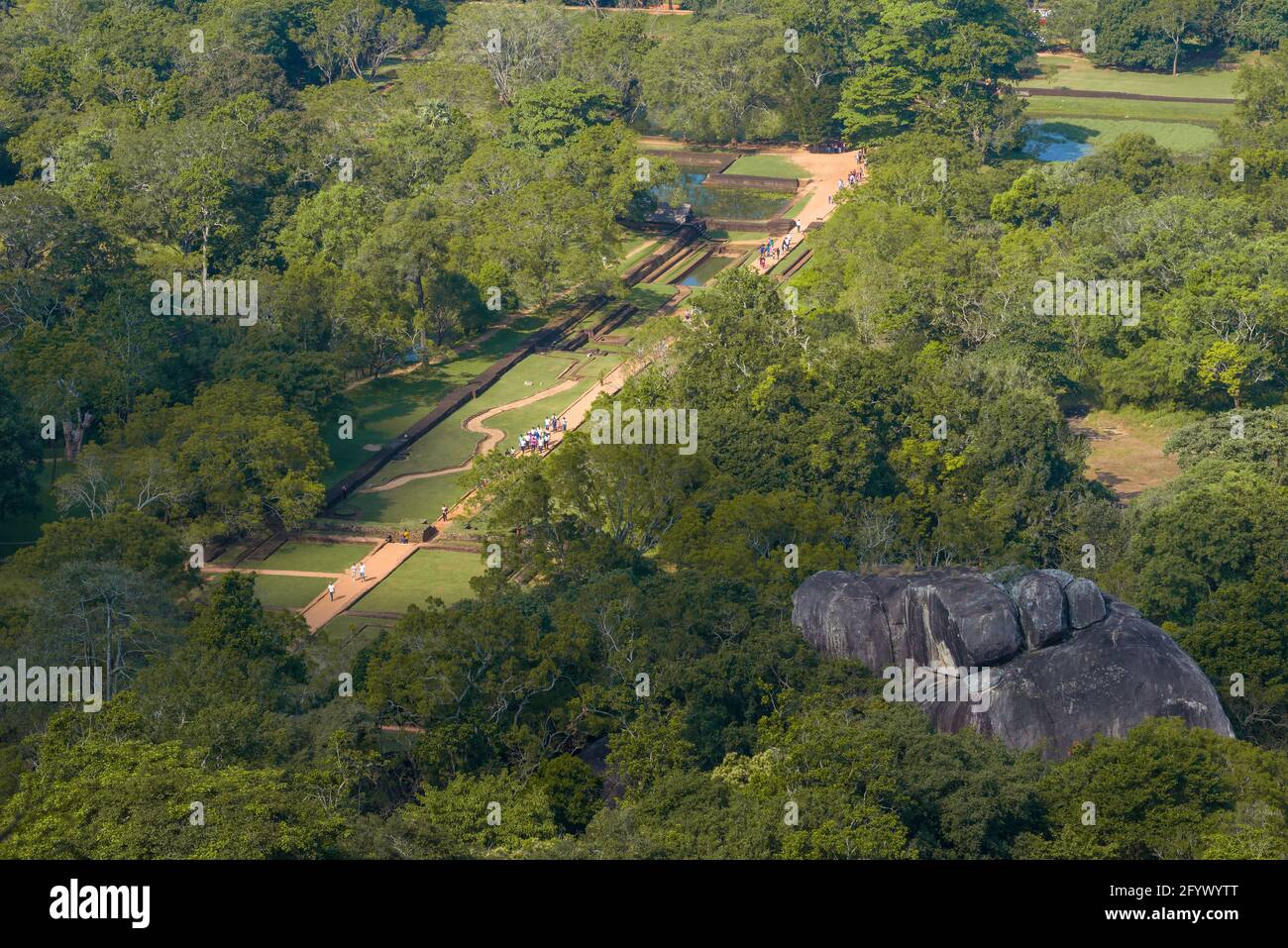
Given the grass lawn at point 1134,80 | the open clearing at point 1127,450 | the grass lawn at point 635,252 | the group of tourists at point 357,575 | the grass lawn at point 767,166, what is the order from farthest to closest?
the grass lawn at point 1134,80 → the grass lawn at point 767,166 → the grass lawn at point 635,252 → the open clearing at point 1127,450 → the group of tourists at point 357,575

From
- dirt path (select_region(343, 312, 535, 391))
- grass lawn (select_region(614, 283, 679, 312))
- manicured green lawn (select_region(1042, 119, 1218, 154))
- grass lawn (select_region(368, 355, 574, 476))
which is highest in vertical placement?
manicured green lawn (select_region(1042, 119, 1218, 154))

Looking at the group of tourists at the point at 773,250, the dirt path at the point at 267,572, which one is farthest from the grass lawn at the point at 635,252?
the dirt path at the point at 267,572

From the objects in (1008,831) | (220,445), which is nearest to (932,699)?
(1008,831)

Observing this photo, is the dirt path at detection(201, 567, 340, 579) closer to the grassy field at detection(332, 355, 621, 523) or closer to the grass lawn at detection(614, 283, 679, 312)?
the grassy field at detection(332, 355, 621, 523)

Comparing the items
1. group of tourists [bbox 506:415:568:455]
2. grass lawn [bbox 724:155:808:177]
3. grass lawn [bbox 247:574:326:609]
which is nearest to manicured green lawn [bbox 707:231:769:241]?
grass lawn [bbox 724:155:808:177]

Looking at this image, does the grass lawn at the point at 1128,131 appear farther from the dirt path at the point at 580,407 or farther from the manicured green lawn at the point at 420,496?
the manicured green lawn at the point at 420,496

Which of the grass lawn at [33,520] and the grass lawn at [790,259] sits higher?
the grass lawn at [790,259]

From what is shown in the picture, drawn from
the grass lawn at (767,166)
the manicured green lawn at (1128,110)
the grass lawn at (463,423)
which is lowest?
the grass lawn at (463,423)
